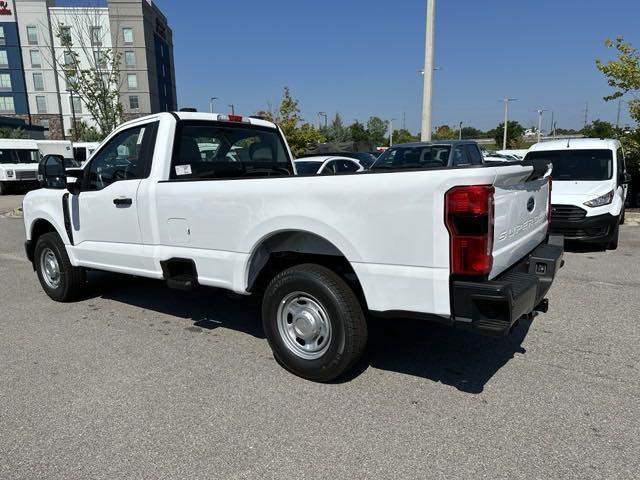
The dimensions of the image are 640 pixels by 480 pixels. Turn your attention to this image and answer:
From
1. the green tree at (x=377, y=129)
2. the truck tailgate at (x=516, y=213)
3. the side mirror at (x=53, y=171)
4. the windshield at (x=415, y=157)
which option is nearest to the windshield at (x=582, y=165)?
the windshield at (x=415, y=157)

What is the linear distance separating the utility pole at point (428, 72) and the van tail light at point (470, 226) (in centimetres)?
1259

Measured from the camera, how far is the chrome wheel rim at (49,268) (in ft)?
18.6

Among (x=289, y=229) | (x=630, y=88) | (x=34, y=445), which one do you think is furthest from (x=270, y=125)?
(x=630, y=88)

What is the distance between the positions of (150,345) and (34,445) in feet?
5.07

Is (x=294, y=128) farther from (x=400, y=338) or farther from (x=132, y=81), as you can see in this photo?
(x=132, y=81)

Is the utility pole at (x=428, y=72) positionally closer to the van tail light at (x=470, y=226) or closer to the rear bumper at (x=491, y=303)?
the rear bumper at (x=491, y=303)

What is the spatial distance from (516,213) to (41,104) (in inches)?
2736

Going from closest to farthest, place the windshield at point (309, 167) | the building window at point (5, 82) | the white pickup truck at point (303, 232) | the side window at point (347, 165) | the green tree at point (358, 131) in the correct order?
the white pickup truck at point (303, 232)
the windshield at point (309, 167)
the side window at point (347, 165)
the building window at point (5, 82)
the green tree at point (358, 131)

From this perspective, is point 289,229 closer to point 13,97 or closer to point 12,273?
point 12,273

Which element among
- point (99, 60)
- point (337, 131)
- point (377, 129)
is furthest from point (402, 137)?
point (99, 60)

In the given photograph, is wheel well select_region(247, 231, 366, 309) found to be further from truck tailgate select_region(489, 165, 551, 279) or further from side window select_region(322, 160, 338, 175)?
side window select_region(322, 160, 338, 175)

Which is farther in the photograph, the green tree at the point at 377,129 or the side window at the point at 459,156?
the green tree at the point at 377,129

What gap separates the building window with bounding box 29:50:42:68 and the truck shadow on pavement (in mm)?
65651

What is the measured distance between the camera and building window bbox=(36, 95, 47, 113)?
198ft
